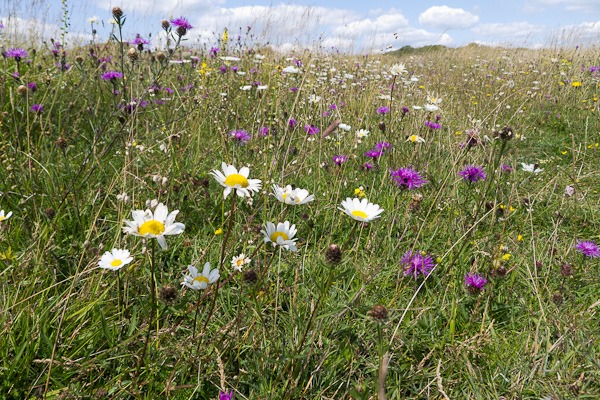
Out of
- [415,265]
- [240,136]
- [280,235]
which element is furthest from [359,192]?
[280,235]

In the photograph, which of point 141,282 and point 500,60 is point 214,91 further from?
point 500,60

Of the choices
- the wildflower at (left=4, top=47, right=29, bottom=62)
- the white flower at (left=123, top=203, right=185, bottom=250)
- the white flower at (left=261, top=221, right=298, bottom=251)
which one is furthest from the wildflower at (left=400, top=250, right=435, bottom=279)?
the wildflower at (left=4, top=47, right=29, bottom=62)

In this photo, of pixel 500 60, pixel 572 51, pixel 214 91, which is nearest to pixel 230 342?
pixel 214 91

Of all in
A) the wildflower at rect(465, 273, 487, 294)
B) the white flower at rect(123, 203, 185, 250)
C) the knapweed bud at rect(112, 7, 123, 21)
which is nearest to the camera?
the white flower at rect(123, 203, 185, 250)

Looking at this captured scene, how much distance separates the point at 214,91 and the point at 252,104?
0.38 meters

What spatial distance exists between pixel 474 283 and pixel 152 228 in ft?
3.77

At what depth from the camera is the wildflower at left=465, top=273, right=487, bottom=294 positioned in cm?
150

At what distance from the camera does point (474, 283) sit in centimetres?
151

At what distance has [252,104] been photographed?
3.69m

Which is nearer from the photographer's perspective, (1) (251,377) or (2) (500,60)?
(1) (251,377)

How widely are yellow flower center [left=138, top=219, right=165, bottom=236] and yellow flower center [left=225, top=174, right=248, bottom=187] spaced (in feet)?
0.65

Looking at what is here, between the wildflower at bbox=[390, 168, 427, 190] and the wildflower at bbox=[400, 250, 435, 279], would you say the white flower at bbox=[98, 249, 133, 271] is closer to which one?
the wildflower at bbox=[400, 250, 435, 279]

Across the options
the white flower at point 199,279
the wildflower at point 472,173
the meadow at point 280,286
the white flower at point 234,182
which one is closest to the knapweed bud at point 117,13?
the meadow at point 280,286

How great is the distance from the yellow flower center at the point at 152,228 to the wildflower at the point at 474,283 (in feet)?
3.66
